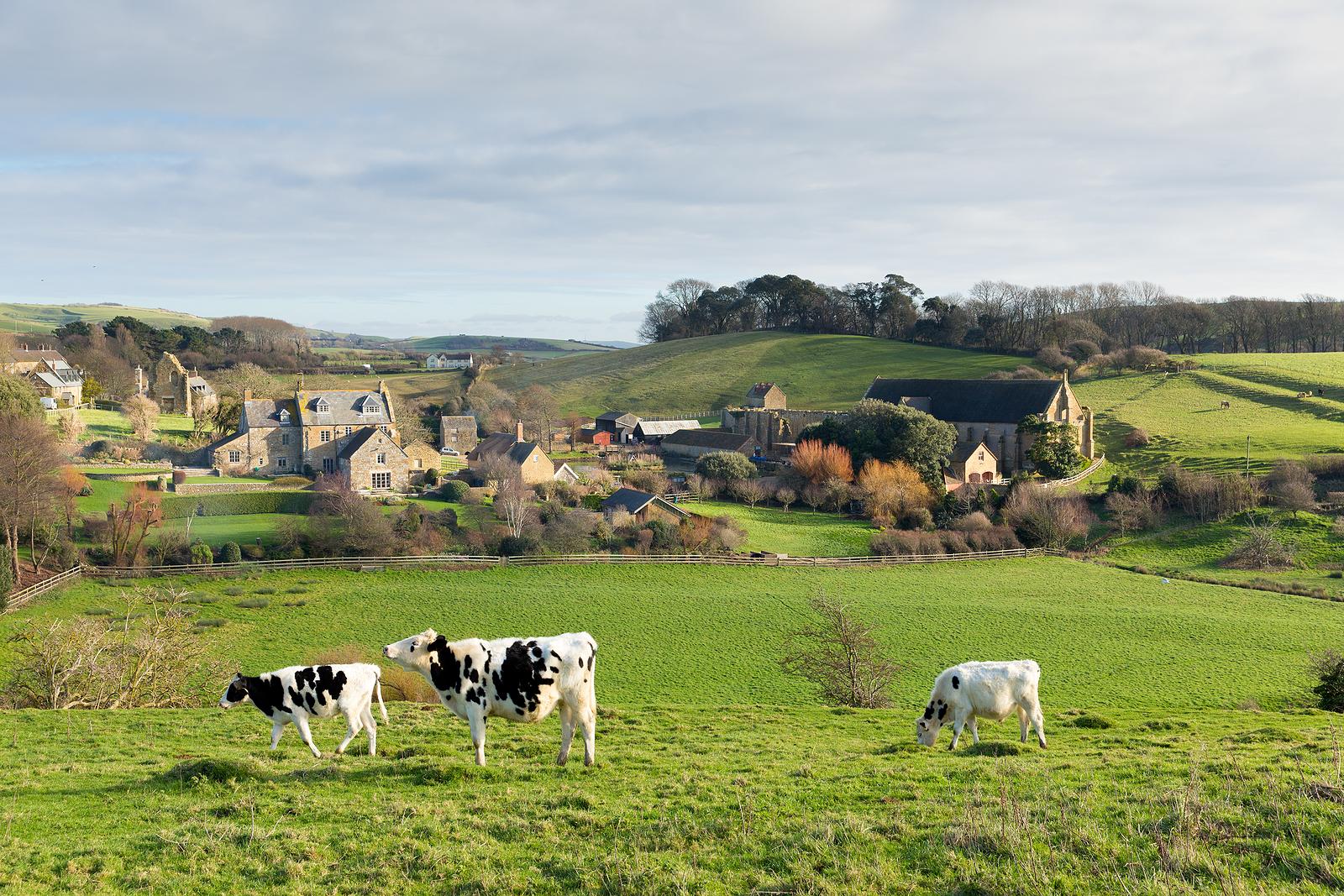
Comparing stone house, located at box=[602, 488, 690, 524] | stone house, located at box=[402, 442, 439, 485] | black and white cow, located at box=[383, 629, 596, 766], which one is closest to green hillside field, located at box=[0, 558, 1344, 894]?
black and white cow, located at box=[383, 629, 596, 766]

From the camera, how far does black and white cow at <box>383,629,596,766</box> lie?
41.5ft

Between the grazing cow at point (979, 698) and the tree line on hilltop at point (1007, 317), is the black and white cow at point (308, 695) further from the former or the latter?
the tree line on hilltop at point (1007, 317)

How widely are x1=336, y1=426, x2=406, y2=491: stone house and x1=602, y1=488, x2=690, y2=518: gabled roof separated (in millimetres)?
16690

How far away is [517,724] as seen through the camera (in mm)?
16500

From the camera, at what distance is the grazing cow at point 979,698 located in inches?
587

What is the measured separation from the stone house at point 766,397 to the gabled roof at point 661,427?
6.85 meters

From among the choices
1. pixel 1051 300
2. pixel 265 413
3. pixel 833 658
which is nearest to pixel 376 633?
pixel 833 658

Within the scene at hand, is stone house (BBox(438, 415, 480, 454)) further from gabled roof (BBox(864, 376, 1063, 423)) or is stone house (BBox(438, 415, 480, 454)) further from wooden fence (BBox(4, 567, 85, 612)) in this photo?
wooden fence (BBox(4, 567, 85, 612))

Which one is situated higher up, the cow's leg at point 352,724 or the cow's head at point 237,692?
the cow's head at point 237,692

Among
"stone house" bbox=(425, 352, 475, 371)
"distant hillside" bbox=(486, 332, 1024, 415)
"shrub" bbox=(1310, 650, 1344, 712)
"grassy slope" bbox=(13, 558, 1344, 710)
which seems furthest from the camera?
"stone house" bbox=(425, 352, 475, 371)

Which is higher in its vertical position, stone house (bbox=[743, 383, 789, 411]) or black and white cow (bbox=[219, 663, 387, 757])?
stone house (bbox=[743, 383, 789, 411])

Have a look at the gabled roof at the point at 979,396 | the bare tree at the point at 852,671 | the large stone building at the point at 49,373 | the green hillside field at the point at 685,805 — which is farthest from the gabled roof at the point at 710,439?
the green hillside field at the point at 685,805

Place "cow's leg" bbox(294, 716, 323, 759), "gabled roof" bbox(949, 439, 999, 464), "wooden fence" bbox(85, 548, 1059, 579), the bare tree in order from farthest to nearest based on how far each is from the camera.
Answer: "gabled roof" bbox(949, 439, 999, 464), "wooden fence" bbox(85, 548, 1059, 579), the bare tree, "cow's leg" bbox(294, 716, 323, 759)

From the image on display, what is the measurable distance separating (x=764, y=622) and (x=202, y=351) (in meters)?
103
